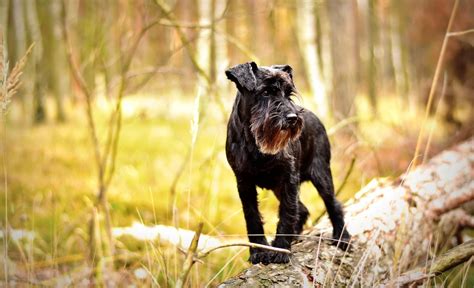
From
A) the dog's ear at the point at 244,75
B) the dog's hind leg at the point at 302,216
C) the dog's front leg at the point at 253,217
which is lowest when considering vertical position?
the dog's hind leg at the point at 302,216

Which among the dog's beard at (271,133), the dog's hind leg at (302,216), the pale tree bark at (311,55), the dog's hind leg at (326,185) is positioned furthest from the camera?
the pale tree bark at (311,55)

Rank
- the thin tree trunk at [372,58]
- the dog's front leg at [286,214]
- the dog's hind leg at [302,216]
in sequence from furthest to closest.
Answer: the thin tree trunk at [372,58]
the dog's hind leg at [302,216]
the dog's front leg at [286,214]

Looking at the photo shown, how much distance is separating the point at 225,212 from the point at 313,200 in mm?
1322

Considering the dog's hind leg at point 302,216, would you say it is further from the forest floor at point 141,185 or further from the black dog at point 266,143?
the black dog at point 266,143

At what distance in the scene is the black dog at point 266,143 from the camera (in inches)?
104

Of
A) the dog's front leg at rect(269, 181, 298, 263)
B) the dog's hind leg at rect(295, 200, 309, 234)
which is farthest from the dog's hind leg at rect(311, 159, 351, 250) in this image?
the dog's front leg at rect(269, 181, 298, 263)

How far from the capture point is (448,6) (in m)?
11.4

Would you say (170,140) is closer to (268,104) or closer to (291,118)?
(268,104)

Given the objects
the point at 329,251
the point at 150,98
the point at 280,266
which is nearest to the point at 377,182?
the point at 329,251

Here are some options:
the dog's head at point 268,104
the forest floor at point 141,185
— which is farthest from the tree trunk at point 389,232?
the dog's head at point 268,104

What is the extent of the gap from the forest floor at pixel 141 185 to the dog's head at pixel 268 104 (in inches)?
40.3

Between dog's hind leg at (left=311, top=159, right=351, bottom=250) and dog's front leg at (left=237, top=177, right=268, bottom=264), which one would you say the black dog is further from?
dog's hind leg at (left=311, top=159, right=351, bottom=250)

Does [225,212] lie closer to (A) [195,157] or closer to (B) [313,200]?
(B) [313,200]

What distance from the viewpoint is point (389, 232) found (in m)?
4.01
